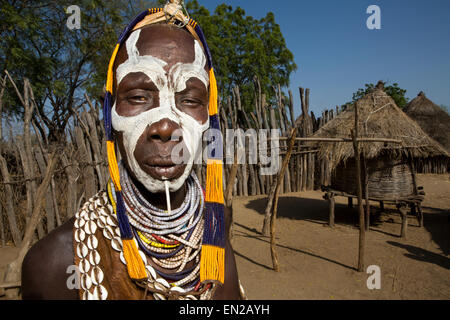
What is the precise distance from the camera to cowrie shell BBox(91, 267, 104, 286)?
1131mm

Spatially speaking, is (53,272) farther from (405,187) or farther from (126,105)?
(405,187)

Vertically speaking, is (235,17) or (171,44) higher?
(235,17)

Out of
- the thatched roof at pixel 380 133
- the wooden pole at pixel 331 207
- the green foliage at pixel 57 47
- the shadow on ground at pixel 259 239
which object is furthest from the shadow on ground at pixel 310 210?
the green foliage at pixel 57 47

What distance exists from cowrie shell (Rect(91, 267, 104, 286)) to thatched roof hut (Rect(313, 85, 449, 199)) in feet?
21.8

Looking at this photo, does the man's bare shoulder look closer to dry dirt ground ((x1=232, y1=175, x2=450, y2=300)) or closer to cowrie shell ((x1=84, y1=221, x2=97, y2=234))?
cowrie shell ((x1=84, y1=221, x2=97, y2=234))

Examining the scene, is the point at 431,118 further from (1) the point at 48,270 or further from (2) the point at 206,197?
(1) the point at 48,270

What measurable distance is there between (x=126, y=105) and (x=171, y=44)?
342 millimetres

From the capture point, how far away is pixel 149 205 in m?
1.28

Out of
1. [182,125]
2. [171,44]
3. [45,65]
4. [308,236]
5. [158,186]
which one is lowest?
[308,236]

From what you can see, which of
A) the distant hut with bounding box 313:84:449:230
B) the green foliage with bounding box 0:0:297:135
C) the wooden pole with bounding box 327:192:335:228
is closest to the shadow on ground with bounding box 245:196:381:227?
the wooden pole with bounding box 327:192:335:228

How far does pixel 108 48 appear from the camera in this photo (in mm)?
10961

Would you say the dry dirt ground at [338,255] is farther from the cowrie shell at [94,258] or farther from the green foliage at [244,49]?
the green foliage at [244,49]

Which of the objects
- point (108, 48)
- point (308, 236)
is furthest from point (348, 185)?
point (108, 48)

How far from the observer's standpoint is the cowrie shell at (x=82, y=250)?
1.16 metres
